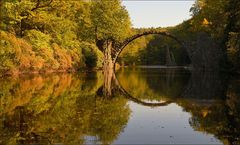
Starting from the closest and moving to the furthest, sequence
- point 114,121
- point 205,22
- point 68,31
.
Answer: point 114,121, point 68,31, point 205,22

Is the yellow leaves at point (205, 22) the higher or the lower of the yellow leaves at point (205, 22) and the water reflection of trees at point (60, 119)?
the higher

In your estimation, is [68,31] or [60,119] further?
[68,31]

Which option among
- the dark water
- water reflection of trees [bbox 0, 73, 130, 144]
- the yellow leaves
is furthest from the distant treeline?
the dark water

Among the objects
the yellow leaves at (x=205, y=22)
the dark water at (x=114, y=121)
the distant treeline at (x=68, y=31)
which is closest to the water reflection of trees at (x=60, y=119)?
the dark water at (x=114, y=121)

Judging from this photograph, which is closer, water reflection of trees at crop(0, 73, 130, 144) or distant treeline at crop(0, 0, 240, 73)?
water reflection of trees at crop(0, 73, 130, 144)

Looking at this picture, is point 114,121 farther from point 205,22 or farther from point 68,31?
point 205,22

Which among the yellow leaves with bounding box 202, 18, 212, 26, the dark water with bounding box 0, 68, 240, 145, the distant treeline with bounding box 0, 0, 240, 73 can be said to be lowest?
the dark water with bounding box 0, 68, 240, 145

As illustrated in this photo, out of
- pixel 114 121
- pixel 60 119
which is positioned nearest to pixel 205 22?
pixel 114 121

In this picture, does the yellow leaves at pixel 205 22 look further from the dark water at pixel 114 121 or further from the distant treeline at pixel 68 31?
the dark water at pixel 114 121

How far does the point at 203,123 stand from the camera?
13180mm

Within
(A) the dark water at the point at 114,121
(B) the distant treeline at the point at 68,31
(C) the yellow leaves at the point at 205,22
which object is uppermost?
(C) the yellow leaves at the point at 205,22

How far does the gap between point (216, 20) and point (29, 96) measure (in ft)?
180

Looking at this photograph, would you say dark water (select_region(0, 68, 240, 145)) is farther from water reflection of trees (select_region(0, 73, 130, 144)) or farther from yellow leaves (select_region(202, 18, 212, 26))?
yellow leaves (select_region(202, 18, 212, 26))

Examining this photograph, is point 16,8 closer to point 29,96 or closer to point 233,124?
point 29,96
